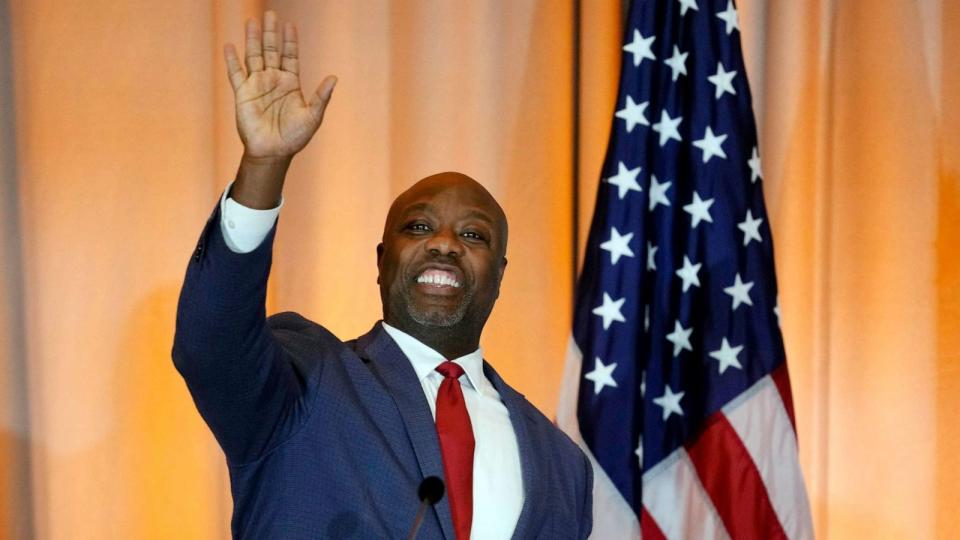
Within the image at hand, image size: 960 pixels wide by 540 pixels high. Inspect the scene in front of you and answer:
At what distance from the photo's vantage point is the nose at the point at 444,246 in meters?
2.13

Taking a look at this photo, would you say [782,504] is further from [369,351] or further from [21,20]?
[21,20]

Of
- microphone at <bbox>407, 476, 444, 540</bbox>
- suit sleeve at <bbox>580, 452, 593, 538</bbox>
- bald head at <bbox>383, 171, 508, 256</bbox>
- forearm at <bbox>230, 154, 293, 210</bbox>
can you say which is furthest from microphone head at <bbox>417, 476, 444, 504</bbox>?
bald head at <bbox>383, 171, 508, 256</bbox>

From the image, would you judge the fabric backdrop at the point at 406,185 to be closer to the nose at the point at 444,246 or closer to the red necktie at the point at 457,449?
the nose at the point at 444,246

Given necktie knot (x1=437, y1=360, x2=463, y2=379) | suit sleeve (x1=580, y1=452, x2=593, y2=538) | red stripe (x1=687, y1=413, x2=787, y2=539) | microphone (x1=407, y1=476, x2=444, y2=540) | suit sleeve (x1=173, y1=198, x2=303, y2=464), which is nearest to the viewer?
suit sleeve (x1=173, y1=198, x2=303, y2=464)

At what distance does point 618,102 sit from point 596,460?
0.96m

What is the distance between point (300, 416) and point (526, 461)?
0.45 meters

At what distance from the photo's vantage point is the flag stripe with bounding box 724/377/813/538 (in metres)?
2.96

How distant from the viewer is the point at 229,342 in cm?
160

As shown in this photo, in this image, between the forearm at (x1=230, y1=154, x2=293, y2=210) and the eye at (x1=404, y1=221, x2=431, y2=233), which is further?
the eye at (x1=404, y1=221, x2=431, y2=233)

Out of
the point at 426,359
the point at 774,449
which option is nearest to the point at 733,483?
the point at 774,449

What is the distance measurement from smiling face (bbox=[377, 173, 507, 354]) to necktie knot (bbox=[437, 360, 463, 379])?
9cm

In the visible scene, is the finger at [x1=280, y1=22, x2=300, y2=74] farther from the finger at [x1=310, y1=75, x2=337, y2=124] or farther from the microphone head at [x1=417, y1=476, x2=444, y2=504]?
the microphone head at [x1=417, y1=476, x2=444, y2=504]

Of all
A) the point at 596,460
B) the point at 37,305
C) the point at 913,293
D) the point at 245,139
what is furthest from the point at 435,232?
the point at 913,293

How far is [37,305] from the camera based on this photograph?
9.74 ft
